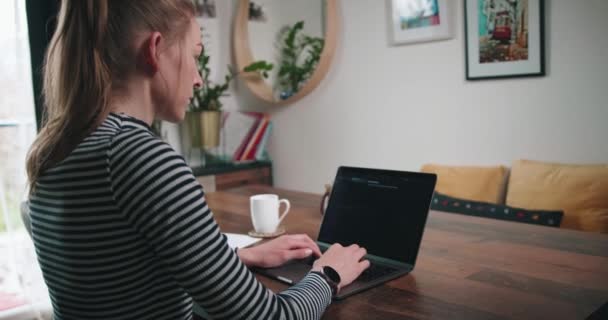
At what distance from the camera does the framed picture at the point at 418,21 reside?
9.10 ft

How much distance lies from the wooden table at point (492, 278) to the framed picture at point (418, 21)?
5.04 feet

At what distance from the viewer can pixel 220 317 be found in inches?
29.9

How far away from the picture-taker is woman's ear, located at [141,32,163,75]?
836 millimetres

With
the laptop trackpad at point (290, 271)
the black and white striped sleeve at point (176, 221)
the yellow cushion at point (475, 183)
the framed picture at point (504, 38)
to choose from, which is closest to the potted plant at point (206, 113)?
the framed picture at point (504, 38)

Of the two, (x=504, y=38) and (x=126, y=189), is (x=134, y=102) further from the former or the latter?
(x=504, y=38)

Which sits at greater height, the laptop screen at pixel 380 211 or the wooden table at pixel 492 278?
the laptop screen at pixel 380 211

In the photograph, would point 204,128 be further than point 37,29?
Yes

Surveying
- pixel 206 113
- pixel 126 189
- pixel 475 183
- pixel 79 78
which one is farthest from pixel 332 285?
pixel 206 113

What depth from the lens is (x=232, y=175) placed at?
3438 mm

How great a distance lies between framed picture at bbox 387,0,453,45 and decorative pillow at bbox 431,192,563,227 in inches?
35.7

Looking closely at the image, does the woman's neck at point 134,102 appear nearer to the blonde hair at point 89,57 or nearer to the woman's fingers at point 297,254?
the blonde hair at point 89,57

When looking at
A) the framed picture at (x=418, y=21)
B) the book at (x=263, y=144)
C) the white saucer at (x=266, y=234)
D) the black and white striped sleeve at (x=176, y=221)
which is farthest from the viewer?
the book at (x=263, y=144)

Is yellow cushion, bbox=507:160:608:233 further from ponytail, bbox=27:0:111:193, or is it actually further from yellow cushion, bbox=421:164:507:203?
ponytail, bbox=27:0:111:193

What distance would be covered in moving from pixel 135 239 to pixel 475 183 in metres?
2.07
